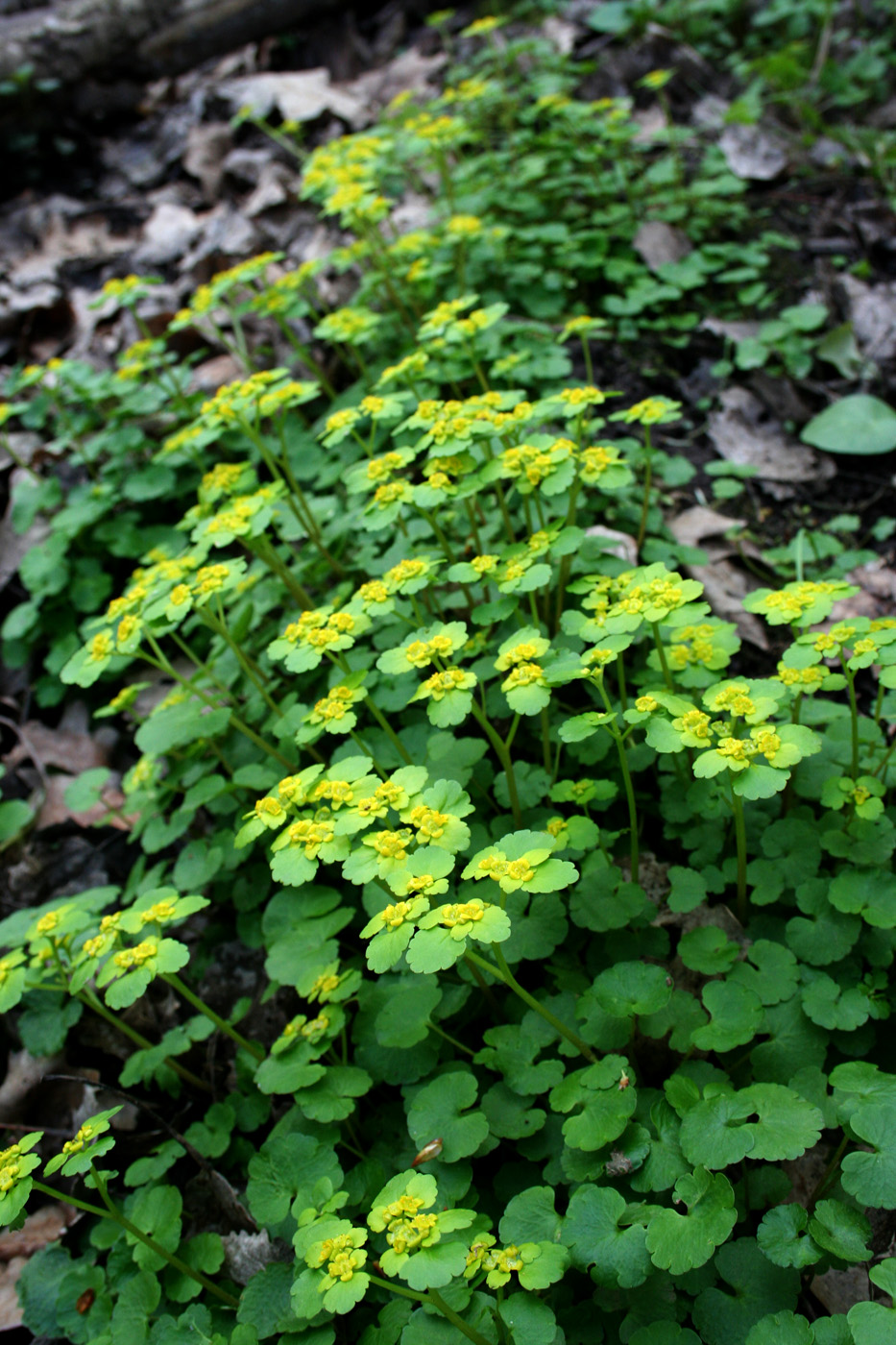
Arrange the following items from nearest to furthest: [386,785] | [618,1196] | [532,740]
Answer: [618,1196] → [386,785] → [532,740]

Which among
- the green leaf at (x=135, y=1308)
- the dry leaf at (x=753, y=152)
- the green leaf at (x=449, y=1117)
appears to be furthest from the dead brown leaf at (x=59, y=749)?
the dry leaf at (x=753, y=152)

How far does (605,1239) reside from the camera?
1372mm

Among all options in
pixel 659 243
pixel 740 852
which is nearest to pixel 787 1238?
pixel 740 852

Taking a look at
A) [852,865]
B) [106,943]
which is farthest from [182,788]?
[852,865]

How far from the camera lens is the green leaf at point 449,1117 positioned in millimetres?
1532

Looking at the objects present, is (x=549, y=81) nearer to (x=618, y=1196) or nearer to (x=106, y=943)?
(x=106, y=943)

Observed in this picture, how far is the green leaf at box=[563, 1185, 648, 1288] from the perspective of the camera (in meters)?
1.34

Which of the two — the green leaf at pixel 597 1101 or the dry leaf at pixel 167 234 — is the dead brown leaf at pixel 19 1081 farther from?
the dry leaf at pixel 167 234

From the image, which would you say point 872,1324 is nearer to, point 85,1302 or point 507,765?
point 507,765

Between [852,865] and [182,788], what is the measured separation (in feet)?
5.51

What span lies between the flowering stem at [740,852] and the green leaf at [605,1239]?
669 mm

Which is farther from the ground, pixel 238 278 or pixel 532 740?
pixel 238 278

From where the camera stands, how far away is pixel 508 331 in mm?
3166

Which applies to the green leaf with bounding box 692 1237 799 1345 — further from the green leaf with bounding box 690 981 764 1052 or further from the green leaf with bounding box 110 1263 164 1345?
the green leaf with bounding box 110 1263 164 1345
